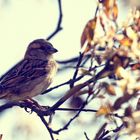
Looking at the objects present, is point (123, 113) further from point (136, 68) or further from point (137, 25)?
point (137, 25)

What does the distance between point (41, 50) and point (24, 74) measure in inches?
31.9

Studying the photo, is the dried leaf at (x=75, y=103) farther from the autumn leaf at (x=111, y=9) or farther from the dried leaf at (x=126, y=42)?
the dried leaf at (x=126, y=42)

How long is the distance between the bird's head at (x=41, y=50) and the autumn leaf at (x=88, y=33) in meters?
4.18

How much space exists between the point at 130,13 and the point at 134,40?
0.34 metres

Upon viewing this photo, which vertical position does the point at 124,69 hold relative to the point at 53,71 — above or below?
above

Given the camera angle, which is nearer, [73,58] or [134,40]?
[134,40]

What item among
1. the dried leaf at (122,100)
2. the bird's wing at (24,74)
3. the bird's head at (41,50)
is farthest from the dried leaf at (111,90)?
the bird's head at (41,50)

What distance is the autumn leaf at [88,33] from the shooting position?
2.91 metres

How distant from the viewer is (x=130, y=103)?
2.53 m

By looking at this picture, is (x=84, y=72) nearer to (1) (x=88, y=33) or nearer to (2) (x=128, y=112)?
(1) (x=88, y=33)

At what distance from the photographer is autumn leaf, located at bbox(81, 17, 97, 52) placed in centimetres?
291

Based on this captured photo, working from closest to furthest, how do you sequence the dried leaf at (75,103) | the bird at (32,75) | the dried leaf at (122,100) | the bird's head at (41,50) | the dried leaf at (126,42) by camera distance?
Answer: the dried leaf at (122,100)
the dried leaf at (126,42)
the dried leaf at (75,103)
the bird at (32,75)
the bird's head at (41,50)

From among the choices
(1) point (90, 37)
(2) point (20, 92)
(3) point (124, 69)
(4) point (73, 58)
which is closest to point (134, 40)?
(3) point (124, 69)

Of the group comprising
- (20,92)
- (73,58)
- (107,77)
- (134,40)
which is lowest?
(20,92)
